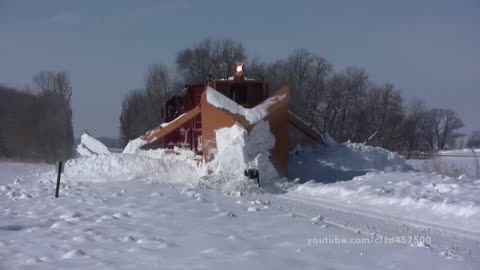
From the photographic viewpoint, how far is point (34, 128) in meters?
37.9

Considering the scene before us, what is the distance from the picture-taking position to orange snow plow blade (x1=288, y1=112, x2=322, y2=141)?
15.0 metres

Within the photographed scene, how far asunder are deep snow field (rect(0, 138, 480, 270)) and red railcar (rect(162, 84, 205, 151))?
1101 millimetres

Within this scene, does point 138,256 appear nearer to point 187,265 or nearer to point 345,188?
point 187,265

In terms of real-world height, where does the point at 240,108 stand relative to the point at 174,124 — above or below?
above

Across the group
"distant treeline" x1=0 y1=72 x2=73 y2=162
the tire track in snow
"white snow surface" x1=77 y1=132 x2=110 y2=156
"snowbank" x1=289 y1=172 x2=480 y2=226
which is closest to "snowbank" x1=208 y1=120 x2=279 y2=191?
"snowbank" x1=289 y1=172 x2=480 y2=226

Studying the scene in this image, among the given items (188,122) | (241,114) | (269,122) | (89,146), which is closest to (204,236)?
(241,114)

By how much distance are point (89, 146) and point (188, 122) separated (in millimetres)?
3509

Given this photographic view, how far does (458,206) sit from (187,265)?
5.02 metres

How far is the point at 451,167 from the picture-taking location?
16719mm

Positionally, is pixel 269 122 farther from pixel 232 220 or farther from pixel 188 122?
pixel 232 220

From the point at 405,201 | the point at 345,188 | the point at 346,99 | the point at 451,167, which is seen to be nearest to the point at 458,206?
the point at 405,201

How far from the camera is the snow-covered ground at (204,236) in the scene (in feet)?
19.1

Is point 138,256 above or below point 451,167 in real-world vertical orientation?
below

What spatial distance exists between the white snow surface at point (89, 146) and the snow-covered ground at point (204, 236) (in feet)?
17.3
